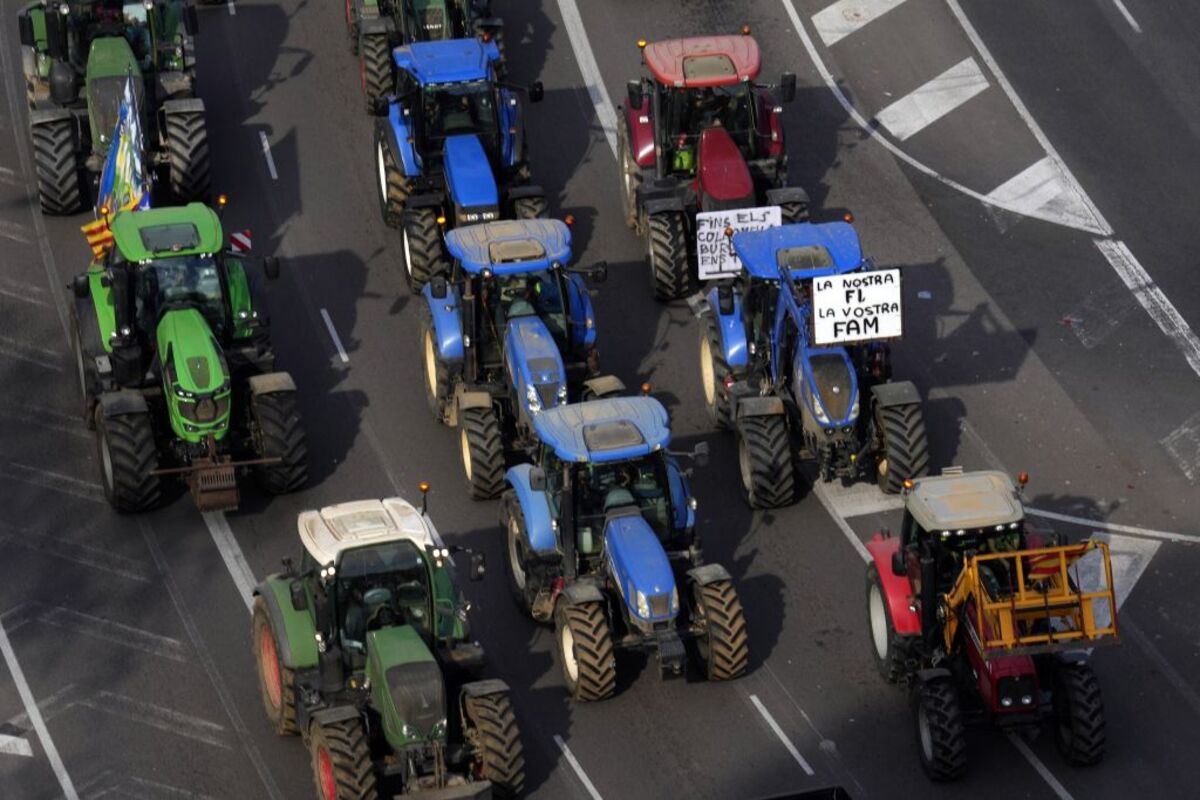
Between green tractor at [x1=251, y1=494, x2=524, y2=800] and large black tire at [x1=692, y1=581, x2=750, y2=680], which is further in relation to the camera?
large black tire at [x1=692, y1=581, x2=750, y2=680]

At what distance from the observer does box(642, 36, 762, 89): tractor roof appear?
40594mm

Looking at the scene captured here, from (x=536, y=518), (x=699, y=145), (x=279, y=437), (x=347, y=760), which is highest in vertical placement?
(x=699, y=145)

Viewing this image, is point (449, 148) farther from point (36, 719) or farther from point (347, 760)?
point (347, 760)

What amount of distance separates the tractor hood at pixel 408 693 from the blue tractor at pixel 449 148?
1171 centimetres

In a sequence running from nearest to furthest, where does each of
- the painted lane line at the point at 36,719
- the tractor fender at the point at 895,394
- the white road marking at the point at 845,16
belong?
the painted lane line at the point at 36,719
the tractor fender at the point at 895,394
the white road marking at the point at 845,16

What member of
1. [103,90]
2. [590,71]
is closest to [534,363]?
[103,90]

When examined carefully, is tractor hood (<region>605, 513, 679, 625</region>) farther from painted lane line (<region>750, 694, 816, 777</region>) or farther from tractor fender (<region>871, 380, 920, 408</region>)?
tractor fender (<region>871, 380, 920, 408</region>)

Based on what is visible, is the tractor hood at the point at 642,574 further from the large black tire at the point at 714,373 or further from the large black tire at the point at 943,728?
the large black tire at the point at 714,373

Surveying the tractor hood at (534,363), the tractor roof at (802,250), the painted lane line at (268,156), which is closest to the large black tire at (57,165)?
the painted lane line at (268,156)

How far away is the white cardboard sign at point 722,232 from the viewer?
3959cm

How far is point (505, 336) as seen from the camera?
36.5m

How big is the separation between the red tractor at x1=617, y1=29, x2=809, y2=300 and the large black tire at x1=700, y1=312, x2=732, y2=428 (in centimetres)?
231

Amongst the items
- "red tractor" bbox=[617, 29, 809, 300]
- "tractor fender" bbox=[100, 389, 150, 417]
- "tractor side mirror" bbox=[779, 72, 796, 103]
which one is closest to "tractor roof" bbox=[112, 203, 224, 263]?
"tractor fender" bbox=[100, 389, 150, 417]

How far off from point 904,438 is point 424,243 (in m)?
8.41
